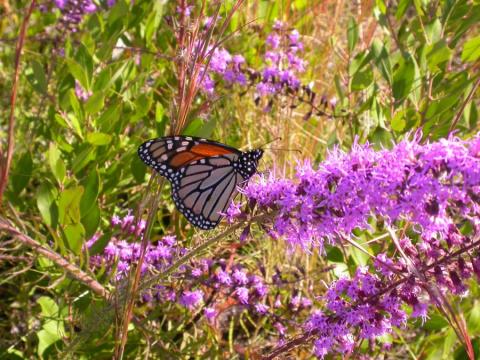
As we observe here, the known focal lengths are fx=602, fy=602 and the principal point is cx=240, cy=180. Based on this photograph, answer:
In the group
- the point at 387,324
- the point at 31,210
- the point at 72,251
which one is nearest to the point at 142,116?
the point at 31,210

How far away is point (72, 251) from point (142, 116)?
83 cm

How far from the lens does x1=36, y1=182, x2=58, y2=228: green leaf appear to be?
1907mm

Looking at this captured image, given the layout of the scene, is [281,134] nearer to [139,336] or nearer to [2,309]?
[139,336]

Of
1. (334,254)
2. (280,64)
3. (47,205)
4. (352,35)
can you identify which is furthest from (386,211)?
(280,64)

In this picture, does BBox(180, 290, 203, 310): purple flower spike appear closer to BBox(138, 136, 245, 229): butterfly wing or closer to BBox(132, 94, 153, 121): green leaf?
BBox(138, 136, 245, 229): butterfly wing

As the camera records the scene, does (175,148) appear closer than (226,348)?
Yes

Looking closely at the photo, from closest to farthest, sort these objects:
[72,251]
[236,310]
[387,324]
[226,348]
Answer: [387,324] → [72,251] → [226,348] → [236,310]

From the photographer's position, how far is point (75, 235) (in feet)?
6.00

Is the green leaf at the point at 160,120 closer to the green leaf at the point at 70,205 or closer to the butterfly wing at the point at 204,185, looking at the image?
the butterfly wing at the point at 204,185

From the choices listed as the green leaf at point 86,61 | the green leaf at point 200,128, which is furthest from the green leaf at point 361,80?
the green leaf at point 86,61

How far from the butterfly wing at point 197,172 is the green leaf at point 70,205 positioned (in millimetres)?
243

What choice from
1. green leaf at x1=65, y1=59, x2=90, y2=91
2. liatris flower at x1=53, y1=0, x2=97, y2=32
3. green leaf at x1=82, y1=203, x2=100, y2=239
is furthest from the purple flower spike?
liatris flower at x1=53, y1=0, x2=97, y2=32

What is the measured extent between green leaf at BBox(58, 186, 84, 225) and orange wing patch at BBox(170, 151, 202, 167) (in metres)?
0.35

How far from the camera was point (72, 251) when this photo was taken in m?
1.95
